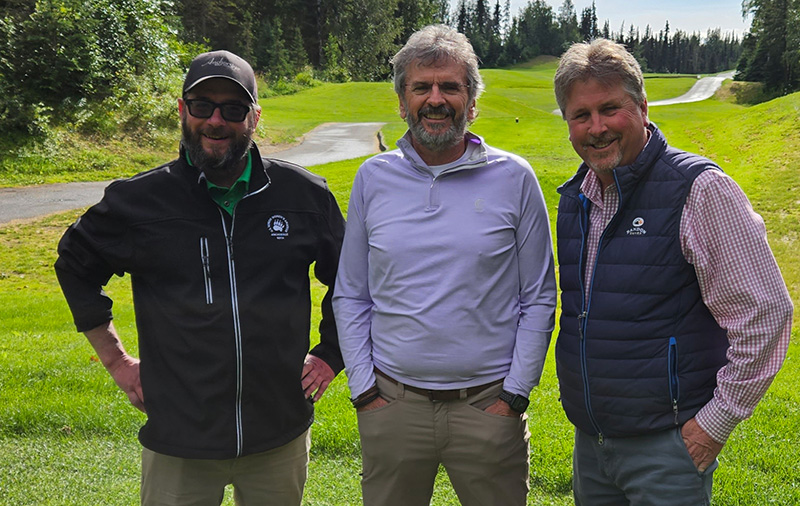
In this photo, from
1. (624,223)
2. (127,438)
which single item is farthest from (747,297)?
(127,438)

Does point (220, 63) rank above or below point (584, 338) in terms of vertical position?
above

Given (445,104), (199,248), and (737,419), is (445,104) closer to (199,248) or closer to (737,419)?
(199,248)

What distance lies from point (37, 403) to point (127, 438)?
3.11 feet

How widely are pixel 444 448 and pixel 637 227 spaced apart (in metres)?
1.20

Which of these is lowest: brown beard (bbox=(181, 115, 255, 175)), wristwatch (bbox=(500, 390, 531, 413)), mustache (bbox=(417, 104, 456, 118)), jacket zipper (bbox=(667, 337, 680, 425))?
wristwatch (bbox=(500, 390, 531, 413))

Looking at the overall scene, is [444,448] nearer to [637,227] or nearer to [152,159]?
[637,227]

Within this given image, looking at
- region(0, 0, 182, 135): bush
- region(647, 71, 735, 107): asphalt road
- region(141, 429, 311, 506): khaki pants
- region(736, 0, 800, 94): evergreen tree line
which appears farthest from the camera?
region(647, 71, 735, 107): asphalt road

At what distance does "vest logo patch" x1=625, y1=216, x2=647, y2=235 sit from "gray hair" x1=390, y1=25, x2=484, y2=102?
0.89m

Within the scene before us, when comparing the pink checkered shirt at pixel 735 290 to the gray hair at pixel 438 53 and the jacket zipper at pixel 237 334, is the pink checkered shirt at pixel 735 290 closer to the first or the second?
the gray hair at pixel 438 53

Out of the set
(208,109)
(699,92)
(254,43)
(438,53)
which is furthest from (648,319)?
(699,92)

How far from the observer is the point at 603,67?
2605mm

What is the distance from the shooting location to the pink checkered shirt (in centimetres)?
236

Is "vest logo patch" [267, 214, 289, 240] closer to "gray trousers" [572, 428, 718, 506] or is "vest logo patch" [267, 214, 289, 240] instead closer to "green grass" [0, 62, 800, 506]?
"gray trousers" [572, 428, 718, 506]

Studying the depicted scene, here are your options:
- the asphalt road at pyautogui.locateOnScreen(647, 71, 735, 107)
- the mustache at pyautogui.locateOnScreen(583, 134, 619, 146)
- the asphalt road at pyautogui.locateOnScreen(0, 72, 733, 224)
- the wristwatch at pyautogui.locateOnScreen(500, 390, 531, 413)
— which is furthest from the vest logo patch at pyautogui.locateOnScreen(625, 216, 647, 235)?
the asphalt road at pyautogui.locateOnScreen(647, 71, 735, 107)
